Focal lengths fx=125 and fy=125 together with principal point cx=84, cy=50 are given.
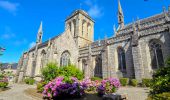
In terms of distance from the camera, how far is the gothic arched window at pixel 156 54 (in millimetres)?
19688

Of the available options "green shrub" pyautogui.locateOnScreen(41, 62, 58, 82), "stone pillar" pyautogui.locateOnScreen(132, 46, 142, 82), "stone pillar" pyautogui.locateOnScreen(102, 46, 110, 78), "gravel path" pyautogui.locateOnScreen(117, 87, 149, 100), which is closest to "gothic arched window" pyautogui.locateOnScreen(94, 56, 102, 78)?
"stone pillar" pyautogui.locateOnScreen(102, 46, 110, 78)

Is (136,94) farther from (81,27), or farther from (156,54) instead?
(81,27)

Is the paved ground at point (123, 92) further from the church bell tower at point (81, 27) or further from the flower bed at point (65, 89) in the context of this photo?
the church bell tower at point (81, 27)

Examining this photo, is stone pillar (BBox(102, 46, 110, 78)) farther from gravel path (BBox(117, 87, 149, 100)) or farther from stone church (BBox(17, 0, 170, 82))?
gravel path (BBox(117, 87, 149, 100))

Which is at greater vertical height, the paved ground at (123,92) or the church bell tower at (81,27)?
the church bell tower at (81,27)

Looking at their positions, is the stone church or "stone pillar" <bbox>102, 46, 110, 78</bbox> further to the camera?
"stone pillar" <bbox>102, 46, 110, 78</bbox>

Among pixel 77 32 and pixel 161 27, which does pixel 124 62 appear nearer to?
pixel 161 27

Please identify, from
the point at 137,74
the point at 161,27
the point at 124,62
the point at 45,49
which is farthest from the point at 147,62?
the point at 45,49

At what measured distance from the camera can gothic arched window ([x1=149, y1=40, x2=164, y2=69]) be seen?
1969 centimetres

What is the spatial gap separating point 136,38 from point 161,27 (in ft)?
13.3

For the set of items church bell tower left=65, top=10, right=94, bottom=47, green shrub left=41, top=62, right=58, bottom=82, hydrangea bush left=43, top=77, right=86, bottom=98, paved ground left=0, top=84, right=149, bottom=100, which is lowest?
paved ground left=0, top=84, right=149, bottom=100

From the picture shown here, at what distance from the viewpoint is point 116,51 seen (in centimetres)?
2478

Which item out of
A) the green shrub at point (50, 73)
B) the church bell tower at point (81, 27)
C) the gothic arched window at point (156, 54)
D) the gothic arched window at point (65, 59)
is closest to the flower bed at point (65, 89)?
the green shrub at point (50, 73)

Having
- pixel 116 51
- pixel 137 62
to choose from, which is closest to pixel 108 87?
pixel 137 62
